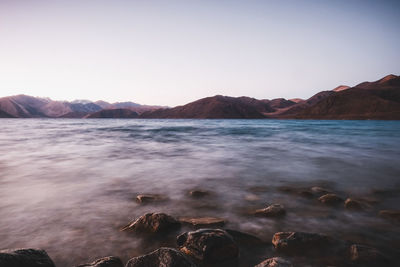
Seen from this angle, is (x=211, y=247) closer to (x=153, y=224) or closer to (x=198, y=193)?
(x=153, y=224)

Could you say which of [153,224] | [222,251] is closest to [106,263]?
[153,224]

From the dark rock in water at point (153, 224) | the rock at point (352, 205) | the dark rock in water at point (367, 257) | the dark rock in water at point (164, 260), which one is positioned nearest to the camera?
the dark rock in water at point (164, 260)

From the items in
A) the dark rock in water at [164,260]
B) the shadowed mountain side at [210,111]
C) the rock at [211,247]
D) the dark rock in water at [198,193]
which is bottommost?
the dark rock in water at [198,193]

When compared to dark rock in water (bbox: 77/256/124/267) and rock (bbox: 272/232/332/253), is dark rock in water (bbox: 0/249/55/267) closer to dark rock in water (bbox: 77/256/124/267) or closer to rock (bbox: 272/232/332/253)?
dark rock in water (bbox: 77/256/124/267)

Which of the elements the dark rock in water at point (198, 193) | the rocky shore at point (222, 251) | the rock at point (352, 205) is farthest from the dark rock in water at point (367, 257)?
the dark rock in water at point (198, 193)

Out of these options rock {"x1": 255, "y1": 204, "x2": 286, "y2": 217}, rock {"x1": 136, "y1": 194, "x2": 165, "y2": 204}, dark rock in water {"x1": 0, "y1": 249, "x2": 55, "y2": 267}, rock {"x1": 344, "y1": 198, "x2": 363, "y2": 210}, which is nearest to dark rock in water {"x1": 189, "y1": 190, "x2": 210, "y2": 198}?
rock {"x1": 136, "y1": 194, "x2": 165, "y2": 204}

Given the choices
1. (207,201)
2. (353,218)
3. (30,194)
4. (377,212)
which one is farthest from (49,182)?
(377,212)

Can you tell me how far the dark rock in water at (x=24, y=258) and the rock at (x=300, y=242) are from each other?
299 cm

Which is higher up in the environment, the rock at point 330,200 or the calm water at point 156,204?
the rock at point 330,200

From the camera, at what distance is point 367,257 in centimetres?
304

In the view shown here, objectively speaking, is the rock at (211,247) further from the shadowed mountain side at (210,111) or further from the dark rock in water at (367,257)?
the shadowed mountain side at (210,111)

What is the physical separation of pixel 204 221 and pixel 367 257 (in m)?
2.45

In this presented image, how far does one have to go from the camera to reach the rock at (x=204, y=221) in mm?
4168

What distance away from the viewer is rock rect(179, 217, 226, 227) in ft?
13.7
